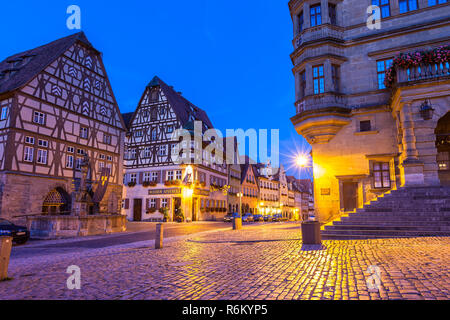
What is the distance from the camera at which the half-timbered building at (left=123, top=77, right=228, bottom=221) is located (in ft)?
129

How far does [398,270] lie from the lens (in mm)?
6125

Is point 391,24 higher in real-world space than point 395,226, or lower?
higher

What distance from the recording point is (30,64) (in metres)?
27.4

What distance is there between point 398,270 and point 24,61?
34.3m

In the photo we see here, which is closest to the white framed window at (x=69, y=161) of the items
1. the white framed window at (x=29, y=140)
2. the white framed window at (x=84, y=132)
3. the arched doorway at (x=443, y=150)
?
the white framed window at (x=84, y=132)

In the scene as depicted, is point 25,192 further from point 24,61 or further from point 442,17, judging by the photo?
point 442,17

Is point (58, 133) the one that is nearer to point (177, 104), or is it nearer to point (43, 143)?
point (43, 143)

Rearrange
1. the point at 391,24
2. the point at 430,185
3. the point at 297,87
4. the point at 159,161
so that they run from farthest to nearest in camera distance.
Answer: the point at 159,161 → the point at 297,87 → the point at 391,24 → the point at 430,185

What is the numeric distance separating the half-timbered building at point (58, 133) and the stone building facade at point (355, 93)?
15222mm

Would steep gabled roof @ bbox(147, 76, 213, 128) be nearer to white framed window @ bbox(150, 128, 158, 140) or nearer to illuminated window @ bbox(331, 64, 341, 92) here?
white framed window @ bbox(150, 128, 158, 140)

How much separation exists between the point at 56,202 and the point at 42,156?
398 centimetres

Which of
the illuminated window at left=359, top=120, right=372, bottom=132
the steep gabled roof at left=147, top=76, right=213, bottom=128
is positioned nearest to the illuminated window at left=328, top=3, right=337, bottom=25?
the illuminated window at left=359, top=120, right=372, bottom=132

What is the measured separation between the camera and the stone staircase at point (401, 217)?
38.8ft

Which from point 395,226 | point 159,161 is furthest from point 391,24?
point 159,161
